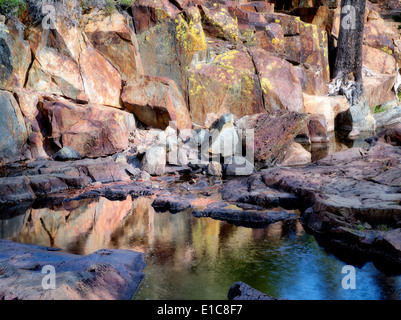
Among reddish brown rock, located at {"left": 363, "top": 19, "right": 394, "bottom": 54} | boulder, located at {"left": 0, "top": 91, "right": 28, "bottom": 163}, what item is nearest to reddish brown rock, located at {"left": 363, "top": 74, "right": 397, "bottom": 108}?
reddish brown rock, located at {"left": 363, "top": 19, "right": 394, "bottom": 54}

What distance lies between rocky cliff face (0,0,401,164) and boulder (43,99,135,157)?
1.0 inches

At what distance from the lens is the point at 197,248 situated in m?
6.39

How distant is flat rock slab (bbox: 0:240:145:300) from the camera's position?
4.26m

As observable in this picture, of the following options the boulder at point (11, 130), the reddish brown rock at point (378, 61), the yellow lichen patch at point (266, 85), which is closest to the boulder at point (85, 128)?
the boulder at point (11, 130)

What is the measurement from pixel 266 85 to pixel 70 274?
11668mm

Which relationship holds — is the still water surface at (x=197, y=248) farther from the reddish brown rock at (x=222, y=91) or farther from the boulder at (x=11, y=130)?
the reddish brown rock at (x=222, y=91)

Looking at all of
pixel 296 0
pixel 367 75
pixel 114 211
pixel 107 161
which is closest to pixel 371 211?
pixel 114 211

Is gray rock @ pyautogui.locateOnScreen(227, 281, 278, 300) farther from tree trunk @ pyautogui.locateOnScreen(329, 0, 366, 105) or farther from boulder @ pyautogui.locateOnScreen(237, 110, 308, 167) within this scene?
tree trunk @ pyautogui.locateOnScreen(329, 0, 366, 105)

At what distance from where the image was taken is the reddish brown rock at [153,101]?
13.4 m

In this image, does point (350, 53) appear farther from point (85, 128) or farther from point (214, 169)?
point (85, 128)

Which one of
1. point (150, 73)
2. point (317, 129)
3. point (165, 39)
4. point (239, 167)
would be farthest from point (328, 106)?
point (239, 167)

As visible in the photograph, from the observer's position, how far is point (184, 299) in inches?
191
